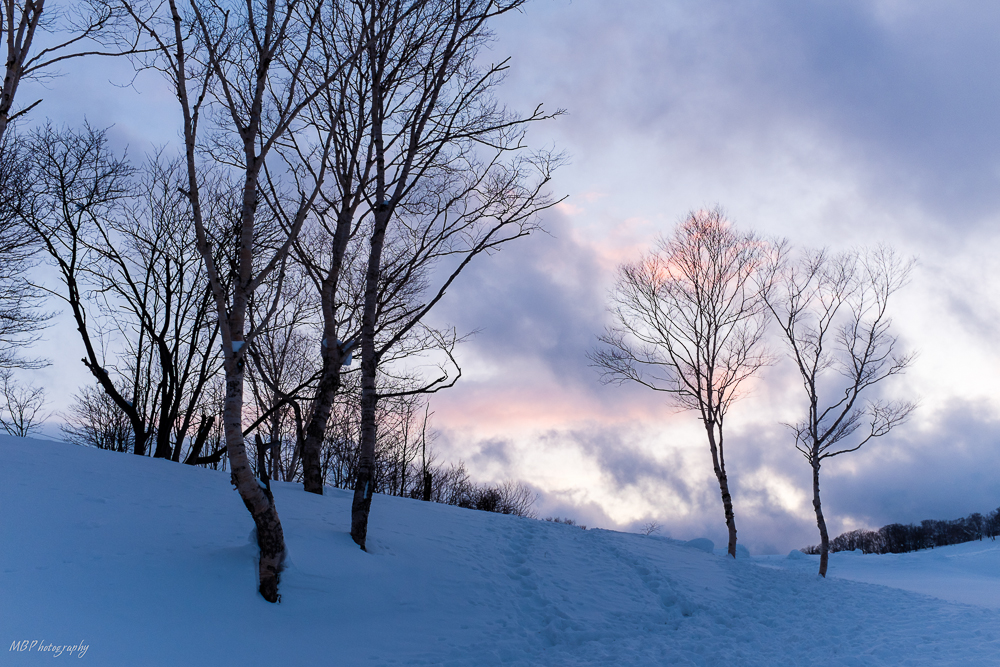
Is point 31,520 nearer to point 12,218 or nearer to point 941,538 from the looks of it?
point 12,218

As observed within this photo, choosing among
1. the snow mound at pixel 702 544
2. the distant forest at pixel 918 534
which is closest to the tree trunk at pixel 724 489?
the snow mound at pixel 702 544

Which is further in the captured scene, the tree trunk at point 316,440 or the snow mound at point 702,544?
the snow mound at point 702,544

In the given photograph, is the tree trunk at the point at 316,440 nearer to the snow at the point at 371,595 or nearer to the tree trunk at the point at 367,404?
the snow at the point at 371,595

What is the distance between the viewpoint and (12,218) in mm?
13242

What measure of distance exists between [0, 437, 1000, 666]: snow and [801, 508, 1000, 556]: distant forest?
65.9m

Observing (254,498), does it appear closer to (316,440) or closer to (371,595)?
(371,595)

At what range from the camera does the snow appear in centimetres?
448

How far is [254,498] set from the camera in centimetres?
533

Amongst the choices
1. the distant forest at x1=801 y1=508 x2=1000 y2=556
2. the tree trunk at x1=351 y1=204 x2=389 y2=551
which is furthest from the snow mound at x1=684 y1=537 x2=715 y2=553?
the distant forest at x1=801 y1=508 x2=1000 y2=556

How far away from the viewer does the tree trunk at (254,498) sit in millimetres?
5211

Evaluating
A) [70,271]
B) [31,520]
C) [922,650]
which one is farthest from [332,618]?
[70,271]

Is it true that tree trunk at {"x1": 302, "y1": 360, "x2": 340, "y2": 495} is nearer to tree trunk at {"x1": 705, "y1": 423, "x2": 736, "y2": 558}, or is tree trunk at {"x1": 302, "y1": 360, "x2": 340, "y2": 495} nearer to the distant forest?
tree trunk at {"x1": 705, "y1": 423, "x2": 736, "y2": 558}

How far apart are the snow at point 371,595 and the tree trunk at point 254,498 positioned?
0.67 feet

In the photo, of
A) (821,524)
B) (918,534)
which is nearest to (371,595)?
(821,524)
